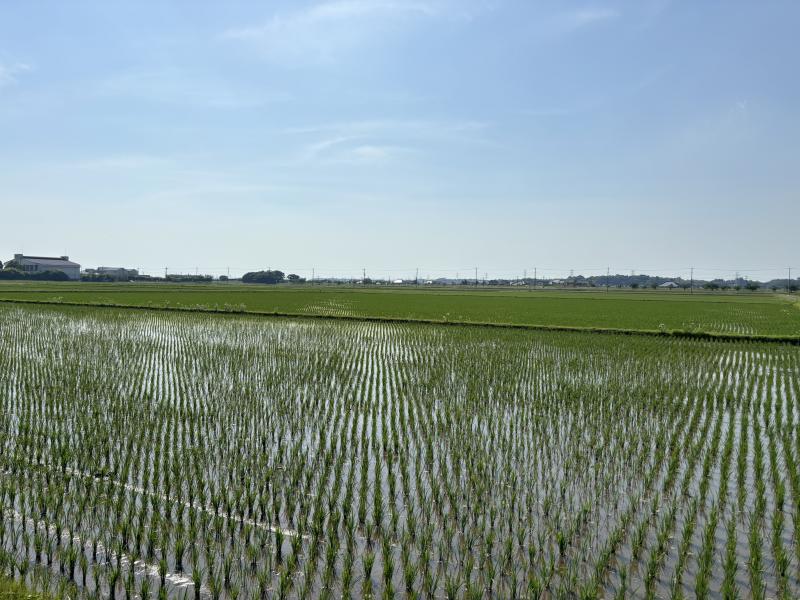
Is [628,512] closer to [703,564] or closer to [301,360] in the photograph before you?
[703,564]

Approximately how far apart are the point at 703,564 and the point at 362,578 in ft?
6.22

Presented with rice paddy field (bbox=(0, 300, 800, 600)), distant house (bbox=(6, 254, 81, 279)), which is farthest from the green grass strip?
distant house (bbox=(6, 254, 81, 279))

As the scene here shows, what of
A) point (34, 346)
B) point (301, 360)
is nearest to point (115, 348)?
point (34, 346)

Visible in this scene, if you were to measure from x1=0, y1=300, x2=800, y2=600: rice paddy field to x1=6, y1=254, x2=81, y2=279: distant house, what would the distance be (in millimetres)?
74282

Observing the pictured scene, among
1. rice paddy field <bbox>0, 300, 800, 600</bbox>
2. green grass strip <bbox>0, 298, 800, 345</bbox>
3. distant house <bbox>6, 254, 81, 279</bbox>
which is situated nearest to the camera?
rice paddy field <bbox>0, 300, 800, 600</bbox>

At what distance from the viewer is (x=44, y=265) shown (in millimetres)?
77188

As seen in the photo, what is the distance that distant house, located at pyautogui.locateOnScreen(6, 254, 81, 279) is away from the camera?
74438 millimetres

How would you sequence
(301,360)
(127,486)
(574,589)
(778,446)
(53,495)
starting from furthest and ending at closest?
1. (301,360)
2. (778,446)
3. (127,486)
4. (53,495)
5. (574,589)

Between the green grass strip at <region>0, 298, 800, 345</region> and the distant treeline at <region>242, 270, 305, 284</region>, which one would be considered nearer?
the green grass strip at <region>0, 298, 800, 345</region>

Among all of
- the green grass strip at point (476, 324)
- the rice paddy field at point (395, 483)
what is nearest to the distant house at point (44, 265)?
the green grass strip at point (476, 324)

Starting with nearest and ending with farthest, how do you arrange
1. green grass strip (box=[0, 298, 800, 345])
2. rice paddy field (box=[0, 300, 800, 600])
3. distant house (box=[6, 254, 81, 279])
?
1. rice paddy field (box=[0, 300, 800, 600])
2. green grass strip (box=[0, 298, 800, 345])
3. distant house (box=[6, 254, 81, 279])

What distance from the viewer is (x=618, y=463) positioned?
545 cm

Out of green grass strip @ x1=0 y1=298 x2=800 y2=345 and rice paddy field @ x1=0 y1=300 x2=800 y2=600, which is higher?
green grass strip @ x1=0 y1=298 x2=800 y2=345

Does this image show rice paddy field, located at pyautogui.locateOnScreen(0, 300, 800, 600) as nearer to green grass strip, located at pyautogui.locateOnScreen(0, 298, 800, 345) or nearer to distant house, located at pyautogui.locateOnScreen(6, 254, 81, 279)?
green grass strip, located at pyautogui.locateOnScreen(0, 298, 800, 345)
